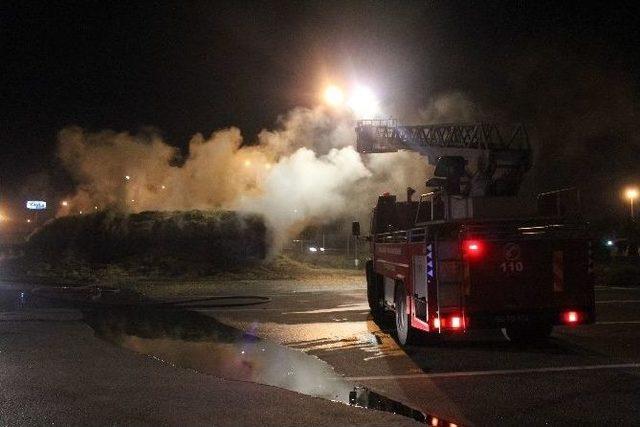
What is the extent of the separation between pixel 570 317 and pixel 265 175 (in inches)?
970

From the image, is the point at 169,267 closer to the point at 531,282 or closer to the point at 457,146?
the point at 457,146

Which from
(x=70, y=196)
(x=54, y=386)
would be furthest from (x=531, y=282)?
(x=70, y=196)

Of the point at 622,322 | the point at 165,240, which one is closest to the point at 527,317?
the point at 622,322

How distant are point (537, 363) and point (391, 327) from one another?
444 cm

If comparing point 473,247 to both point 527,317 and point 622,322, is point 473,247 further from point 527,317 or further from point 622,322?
point 622,322

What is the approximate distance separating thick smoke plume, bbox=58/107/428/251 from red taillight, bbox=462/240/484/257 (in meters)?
16.7

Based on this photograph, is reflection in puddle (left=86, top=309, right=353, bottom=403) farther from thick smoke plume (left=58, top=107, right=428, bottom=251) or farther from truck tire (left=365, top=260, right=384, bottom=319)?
thick smoke plume (left=58, top=107, right=428, bottom=251)

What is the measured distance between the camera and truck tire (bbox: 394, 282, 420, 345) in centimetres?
1073

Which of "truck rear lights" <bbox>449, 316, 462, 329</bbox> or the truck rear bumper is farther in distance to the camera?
the truck rear bumper

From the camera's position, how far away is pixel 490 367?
9172 mm

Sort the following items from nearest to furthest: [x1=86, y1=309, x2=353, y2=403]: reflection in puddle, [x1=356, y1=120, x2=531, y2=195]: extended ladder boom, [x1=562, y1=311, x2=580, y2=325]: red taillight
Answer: [x1=86, y1=309, x2=353, y2=403]: reflection in puddle → [x1=562, y1=311, x2=580, y2=325]: red taillight → [x1=356, y1=120, x2=531, y2=195]: extended ladder boom

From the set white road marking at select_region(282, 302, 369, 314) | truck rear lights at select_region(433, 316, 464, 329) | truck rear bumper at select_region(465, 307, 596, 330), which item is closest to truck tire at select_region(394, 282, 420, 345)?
truck rear lights at select_region(433, 316, 464, 329)

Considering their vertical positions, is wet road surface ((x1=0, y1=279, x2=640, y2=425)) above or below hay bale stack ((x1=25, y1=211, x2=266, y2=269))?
below

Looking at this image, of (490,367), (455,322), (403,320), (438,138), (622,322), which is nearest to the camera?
(490,367)
